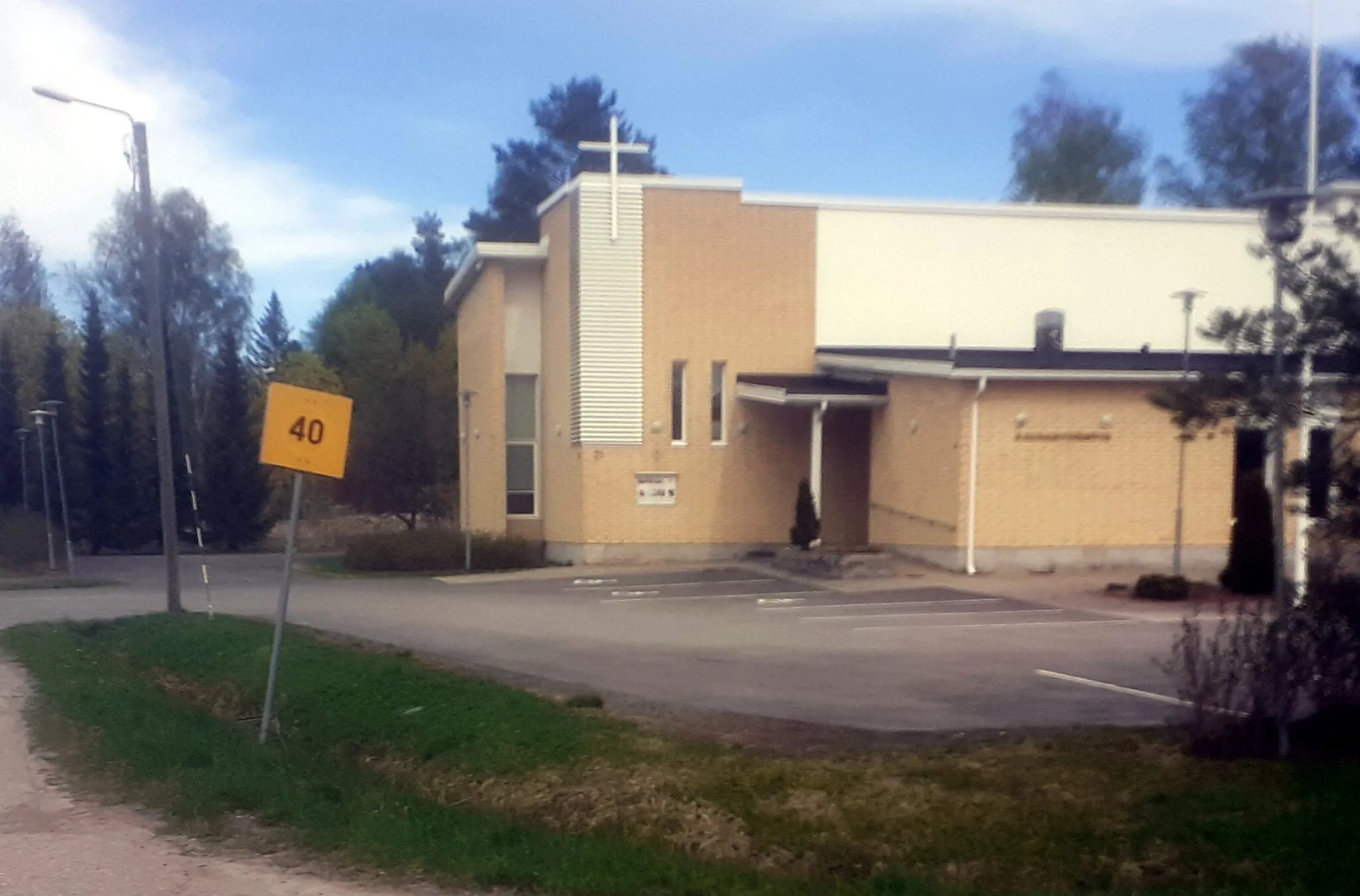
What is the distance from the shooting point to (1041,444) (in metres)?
24.1

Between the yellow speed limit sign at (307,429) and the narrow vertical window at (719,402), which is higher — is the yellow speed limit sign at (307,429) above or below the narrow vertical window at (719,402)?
below

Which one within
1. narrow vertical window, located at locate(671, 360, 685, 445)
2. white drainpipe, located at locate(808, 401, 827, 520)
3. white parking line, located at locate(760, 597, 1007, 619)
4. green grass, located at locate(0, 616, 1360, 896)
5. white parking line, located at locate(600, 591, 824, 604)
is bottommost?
white parking line, located at locate(600, 591, 824, 604)

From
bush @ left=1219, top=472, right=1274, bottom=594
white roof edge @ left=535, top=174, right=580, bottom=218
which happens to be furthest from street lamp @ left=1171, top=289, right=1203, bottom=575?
white roof edge @ left=535, top=174, right=580, bottom=218

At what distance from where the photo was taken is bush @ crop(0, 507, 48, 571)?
127 feet

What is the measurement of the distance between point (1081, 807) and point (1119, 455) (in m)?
17.9

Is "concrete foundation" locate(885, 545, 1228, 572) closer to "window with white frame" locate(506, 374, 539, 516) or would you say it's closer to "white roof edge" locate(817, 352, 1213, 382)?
"white roof edge" locate(817, 352, 1213, 382)

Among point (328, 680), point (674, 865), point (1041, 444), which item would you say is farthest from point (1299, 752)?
point (1041, 444)

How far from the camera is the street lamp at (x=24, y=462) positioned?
45.1 m

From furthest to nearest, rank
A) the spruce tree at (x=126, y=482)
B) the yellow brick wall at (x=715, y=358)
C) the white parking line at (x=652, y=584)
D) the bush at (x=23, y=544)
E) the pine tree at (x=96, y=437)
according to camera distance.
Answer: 1. the spruce tree at (x=126, y=482)
2. the pine tree at (x=96, y=437)
3. the bush at (x=23, y=544)
4. the yellow brick wall at (x=715, y=358)
5. the white parking line at (x=652, y=584)

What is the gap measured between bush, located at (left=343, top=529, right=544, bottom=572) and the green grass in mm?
20150

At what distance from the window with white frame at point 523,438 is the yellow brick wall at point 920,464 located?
10.3 m

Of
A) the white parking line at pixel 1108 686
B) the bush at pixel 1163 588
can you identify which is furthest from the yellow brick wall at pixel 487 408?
the white parking line at pixel 1108 686

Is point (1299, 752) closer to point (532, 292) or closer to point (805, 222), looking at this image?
point (805, 222)

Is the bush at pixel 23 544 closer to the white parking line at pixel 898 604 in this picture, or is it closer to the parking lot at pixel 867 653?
the parking lot at pixel 867 653
